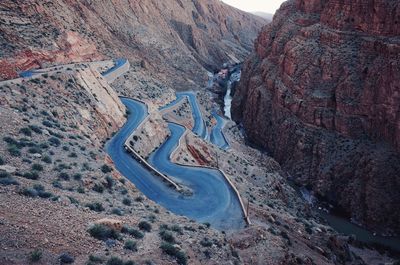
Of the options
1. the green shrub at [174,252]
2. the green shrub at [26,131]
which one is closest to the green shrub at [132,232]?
the green shrub at [174,252]

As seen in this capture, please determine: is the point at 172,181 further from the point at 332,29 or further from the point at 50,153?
the point at 332,29

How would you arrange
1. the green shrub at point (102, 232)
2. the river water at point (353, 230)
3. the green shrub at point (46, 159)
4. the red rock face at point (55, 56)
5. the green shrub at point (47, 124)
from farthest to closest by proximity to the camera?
the river water at point (353, 230)
the red rock face at point (55, 56)
the green shrub at point (47, 124)
the green shrub at point (46, 159)
the green shrub at point (102, 232)

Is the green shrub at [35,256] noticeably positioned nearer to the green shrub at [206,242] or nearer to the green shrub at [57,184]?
the green shrub at [57,184]

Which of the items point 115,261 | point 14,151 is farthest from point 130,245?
point 14,151

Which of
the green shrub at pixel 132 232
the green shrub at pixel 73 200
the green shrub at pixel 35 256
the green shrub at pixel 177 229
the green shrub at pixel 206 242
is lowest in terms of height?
the green shrub at pixel 206 242

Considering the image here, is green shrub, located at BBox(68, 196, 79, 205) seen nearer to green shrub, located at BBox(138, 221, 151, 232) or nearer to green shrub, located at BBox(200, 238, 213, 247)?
green shrub, located at BBox(138, 221, 151, 232)

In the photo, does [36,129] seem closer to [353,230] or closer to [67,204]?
[67,204]
